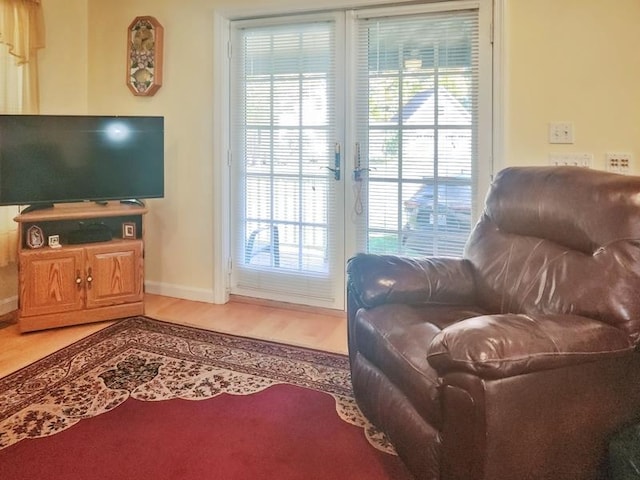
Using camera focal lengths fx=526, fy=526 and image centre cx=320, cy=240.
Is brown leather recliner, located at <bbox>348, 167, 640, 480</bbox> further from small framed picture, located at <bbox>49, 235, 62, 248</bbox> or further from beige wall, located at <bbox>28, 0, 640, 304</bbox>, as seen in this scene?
small framed picture, located at <bbox>49, 235, 62, 248</bbox>

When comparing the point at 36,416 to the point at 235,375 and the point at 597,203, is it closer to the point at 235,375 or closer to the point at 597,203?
the point at 235,375

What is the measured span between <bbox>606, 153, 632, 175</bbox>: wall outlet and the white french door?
0.63 m

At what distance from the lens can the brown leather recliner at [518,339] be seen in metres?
1.46

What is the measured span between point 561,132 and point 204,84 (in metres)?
2.32

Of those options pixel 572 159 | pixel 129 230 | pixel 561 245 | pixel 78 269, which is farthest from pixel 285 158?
pixel 561 245

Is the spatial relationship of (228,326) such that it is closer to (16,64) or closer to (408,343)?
(408,343)

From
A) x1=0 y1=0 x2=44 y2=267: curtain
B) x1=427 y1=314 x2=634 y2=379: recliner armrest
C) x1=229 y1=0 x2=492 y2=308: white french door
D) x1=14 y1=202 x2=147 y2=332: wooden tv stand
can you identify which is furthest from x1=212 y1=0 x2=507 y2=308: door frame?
x1=427 y1=314 x2=634 y2=379: recliner armrest

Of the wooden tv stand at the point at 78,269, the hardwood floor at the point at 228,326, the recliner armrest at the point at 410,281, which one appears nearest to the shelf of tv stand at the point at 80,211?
the wooden tv stand at the point at 78,269

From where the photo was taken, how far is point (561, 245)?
78.6 inches

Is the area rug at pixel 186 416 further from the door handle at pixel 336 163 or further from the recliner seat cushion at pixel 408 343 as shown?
the door handle at pixel 336 163

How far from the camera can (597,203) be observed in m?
1.87

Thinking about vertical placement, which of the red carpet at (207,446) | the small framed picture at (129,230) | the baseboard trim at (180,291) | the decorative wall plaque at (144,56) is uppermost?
the decorative wall plaque at (144,56)

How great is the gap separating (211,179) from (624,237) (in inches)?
106

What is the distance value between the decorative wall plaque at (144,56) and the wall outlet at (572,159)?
268 cm
